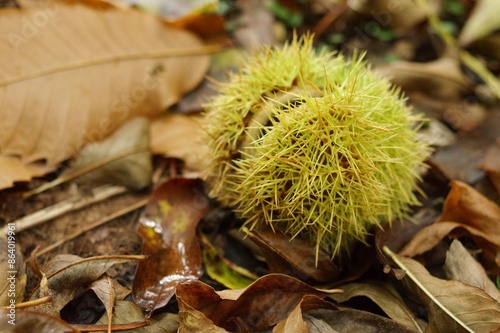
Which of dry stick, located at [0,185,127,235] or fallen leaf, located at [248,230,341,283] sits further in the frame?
dry stick, located at [0,185,127,235]

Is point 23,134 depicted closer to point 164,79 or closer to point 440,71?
point 164,79

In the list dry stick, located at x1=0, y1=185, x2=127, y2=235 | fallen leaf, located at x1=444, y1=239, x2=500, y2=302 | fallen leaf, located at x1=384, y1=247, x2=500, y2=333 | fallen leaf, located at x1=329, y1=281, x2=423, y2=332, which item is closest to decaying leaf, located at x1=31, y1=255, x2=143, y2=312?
dry stick, located at x1=0, y1=185, x2=127, y2=235

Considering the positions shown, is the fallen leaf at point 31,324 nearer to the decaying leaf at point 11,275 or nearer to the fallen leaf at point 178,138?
the decaying leaf at point 11,275

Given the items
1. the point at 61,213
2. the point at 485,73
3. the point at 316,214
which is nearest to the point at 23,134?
the point at 61,213

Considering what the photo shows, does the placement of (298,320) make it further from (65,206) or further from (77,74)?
(77,74)

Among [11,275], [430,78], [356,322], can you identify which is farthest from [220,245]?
[430,78]

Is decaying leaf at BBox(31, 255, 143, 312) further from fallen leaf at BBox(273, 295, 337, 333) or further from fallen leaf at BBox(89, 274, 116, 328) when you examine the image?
fallen leaf at BBox(273, 295, 337, 333)
